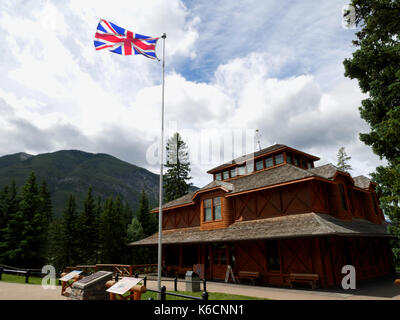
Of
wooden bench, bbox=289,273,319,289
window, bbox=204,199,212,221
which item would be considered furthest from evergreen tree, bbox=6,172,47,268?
wooden bench, bbox=289,273,319,289

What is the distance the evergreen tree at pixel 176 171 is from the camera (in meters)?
48.9

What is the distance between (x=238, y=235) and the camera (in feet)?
61.6

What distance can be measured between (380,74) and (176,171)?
38850mm

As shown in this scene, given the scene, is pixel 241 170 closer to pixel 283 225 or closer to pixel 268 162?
pixel 268 162

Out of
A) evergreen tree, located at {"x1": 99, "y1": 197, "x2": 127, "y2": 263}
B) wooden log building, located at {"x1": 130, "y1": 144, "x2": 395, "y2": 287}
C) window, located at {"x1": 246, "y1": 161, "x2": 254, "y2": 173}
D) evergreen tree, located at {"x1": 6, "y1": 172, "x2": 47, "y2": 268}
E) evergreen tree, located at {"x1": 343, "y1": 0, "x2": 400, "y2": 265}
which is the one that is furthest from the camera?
evergreen tree, located at {"x1": 99, "y1": 197, "x2": 127, "y2": 263}

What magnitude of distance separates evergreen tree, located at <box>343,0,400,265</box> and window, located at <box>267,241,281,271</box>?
23.1 feet

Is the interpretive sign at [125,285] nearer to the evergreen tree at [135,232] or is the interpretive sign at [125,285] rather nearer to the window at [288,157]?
the window at [288,157]

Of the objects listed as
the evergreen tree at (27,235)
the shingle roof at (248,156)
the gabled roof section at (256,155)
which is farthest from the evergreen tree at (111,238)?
the shingle roof at (248,156)

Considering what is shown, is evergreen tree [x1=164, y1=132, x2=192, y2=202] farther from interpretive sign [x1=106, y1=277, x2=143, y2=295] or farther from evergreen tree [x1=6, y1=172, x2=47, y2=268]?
interpretive sign [x1=106, y1=277, x2=143, y2=295]

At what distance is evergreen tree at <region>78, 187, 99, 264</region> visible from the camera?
45562mm

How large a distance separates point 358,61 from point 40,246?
38712 millimetres

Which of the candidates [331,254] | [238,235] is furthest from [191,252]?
[331,254]

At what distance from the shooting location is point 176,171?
50719 millimetres
